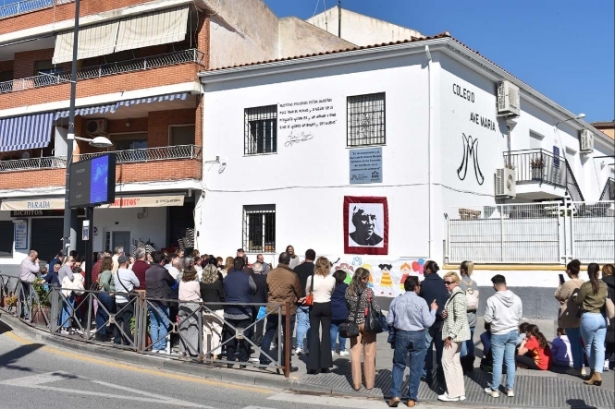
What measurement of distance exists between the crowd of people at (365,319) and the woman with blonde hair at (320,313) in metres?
0.01

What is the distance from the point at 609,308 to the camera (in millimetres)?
8273

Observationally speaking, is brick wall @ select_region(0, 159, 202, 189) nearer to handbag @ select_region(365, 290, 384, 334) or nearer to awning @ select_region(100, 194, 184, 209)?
awning @ select_region(100, 194, 184, 209)

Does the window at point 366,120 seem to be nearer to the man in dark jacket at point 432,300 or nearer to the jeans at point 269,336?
the man in dark jacket at point 432,300

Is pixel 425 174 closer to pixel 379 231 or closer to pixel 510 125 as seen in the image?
pixel 379 231

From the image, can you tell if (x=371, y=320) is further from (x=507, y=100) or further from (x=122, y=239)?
(x=122, y=239)

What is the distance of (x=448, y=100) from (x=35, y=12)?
14945mm

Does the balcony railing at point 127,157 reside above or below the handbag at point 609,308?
above

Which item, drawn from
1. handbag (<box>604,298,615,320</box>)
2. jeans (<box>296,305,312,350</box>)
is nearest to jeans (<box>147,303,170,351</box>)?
jeans (<box>296,305,312,350</box>)

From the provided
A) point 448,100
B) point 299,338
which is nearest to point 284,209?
point 448,100

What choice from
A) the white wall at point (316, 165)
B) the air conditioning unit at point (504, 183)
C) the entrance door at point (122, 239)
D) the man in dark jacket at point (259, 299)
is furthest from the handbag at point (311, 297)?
the entrance door at point (122, 239)

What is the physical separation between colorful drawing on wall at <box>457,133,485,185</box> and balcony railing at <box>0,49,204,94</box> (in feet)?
26.8

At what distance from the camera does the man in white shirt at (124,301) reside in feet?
33.6

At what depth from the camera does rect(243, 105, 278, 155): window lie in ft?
56.6

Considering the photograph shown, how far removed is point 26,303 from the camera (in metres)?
13.3
